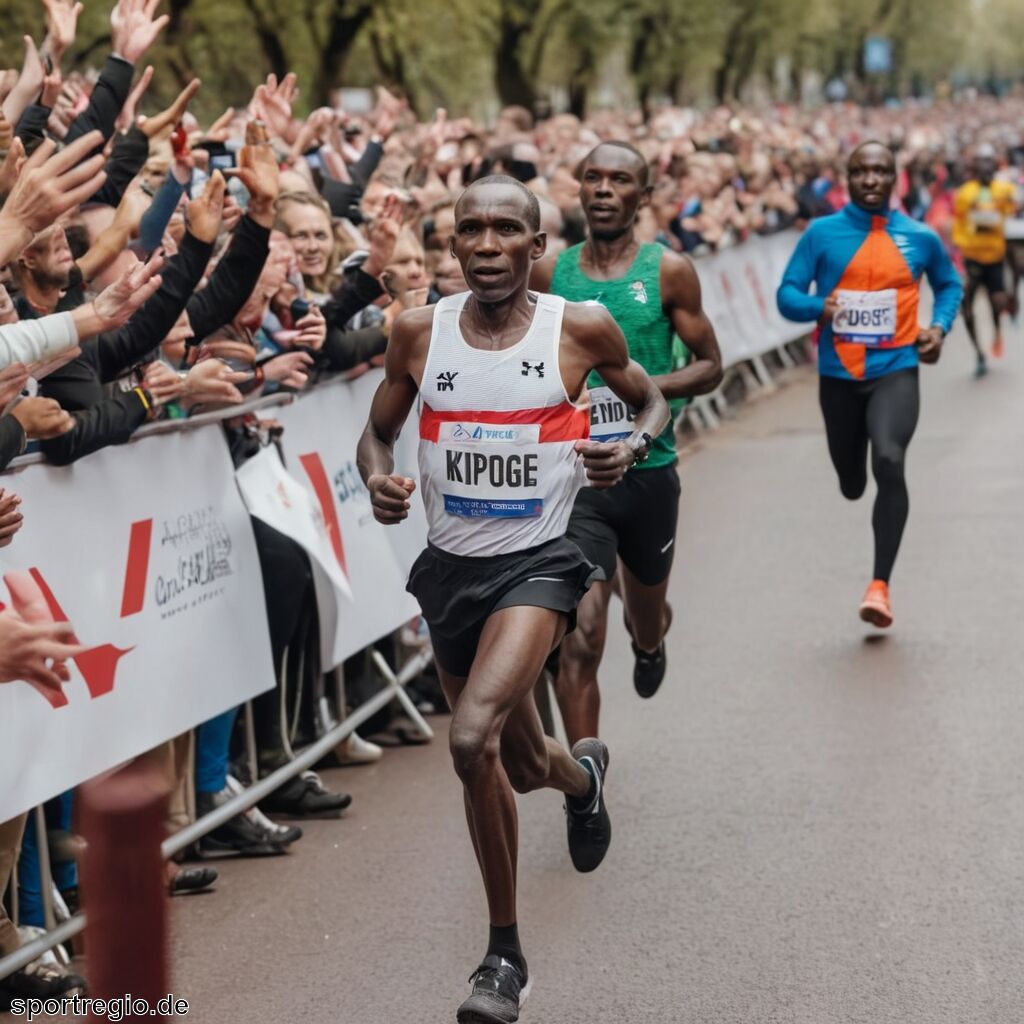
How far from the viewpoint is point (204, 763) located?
664 cm

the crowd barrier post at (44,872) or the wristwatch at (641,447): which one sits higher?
the wristwatch at (641,447)

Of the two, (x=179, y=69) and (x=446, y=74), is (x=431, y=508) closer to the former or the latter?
(x=179, y=69)

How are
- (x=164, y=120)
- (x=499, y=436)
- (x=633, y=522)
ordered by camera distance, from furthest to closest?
(x=164, y=120), (x=633, y=522), (x=499, y=436)

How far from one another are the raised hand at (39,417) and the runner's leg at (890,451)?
451 cm

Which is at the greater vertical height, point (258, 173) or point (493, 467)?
point (258, 173)

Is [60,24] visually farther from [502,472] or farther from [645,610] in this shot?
[502,472]

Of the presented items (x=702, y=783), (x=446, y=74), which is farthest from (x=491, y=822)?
(x=446, y=74)

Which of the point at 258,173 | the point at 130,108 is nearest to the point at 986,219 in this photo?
the point at 130,108

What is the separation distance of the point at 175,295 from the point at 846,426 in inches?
162

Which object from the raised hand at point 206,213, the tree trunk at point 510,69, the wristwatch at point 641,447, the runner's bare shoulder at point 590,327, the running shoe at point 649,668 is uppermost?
the raised hand at point 206,213

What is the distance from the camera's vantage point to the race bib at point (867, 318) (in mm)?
9180

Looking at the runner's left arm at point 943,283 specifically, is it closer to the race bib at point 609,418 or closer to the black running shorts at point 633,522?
the black running shorts at point 633,522

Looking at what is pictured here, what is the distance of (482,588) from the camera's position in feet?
17.3

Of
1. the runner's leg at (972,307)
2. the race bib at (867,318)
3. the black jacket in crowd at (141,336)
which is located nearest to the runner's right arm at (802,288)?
the race bib at (867,318)
